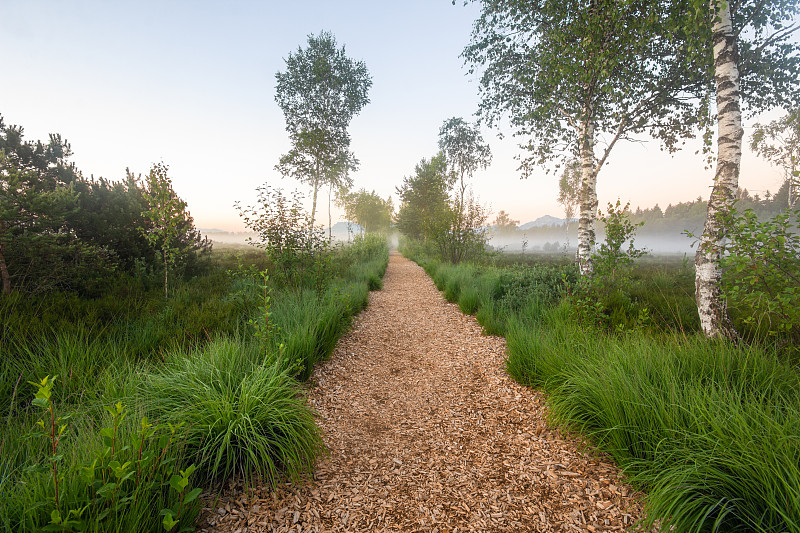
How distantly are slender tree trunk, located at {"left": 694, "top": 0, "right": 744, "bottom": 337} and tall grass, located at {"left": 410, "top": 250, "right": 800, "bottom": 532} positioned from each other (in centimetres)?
74

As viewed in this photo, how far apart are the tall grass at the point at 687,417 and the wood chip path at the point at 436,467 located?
287 millimetres

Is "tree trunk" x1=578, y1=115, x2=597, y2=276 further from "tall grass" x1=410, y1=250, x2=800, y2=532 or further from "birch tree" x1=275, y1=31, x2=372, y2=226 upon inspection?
"birch tree" x1=275, y1=31, x2=372, y2=226

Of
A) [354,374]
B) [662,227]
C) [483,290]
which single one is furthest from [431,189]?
[662,227]

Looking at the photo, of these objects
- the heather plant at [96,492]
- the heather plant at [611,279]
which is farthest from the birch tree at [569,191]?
the heather plant at [96,492]

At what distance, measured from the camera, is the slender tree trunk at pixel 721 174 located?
12.0 feet

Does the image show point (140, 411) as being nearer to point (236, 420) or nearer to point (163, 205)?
point (236, 420)

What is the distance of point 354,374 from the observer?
4.22m

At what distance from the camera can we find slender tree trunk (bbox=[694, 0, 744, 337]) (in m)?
3.65

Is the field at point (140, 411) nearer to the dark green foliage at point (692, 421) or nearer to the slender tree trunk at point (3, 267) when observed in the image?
the slender tree trunk at point (3, 267)

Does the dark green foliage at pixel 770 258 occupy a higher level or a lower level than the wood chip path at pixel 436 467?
higher

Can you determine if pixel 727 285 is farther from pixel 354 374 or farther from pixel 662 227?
pixel 662 227

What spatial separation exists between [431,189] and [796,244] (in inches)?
1035

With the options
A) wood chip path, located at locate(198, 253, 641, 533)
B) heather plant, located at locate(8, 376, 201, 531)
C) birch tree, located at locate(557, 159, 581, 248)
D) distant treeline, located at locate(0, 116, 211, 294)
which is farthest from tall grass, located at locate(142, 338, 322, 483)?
birch tree, located at locate(557, 159, 581, 248)

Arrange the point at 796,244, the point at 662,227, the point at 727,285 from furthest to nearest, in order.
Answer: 1. the point at 662,227
2. the point at 727,285
3. the point at 796,244
